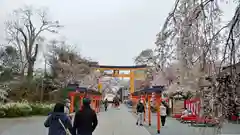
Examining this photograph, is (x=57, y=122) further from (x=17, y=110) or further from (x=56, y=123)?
(x=17, y=110)

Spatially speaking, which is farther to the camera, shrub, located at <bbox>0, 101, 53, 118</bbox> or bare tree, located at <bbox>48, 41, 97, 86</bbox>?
bare tree, located at <bbox>48, 41, 97, 86</bbox>

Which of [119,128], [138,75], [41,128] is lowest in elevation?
[119,128]

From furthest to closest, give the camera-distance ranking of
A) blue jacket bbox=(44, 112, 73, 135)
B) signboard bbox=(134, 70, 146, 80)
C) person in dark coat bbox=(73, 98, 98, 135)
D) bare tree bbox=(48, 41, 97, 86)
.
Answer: signboard bbox=(134, 70, 146, 80)
bare tree bbox=(48, 41, 97, 86)
person in dark coat bbox=(73, 98, 98, 135)
blue jacket bbox=(44, 112, 73, 135)

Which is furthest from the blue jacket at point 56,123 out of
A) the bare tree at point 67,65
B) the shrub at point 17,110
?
the bare tree at point 67,65

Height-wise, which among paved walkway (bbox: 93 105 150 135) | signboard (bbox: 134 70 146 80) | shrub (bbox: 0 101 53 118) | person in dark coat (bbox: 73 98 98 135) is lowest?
paved walkway (bbox: 93 105 150 135)

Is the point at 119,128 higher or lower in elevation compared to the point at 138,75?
lower

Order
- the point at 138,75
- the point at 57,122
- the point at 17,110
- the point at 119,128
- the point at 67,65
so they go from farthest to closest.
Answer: the point at 138,75 → the point at 67,65 → the point at 17,110 → the point at 119,128 → the point at 57,122

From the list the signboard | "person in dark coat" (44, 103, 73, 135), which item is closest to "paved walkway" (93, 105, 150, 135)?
"person in dark coat" (44, 103, 73, 135)

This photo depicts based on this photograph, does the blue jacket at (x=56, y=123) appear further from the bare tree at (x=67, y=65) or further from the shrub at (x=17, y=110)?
the bare tree at (x=67, y=65)

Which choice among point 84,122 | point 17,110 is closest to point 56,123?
point 84,122

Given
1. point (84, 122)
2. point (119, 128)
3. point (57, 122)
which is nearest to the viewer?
point (57, 122)

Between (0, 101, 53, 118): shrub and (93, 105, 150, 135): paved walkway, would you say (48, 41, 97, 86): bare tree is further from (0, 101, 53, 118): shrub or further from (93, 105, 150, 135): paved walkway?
(93, 105, 150, 135): paved walkway

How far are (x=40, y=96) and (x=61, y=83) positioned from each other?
8.94 metres

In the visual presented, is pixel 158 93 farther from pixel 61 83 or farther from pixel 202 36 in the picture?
pixel 61 83
